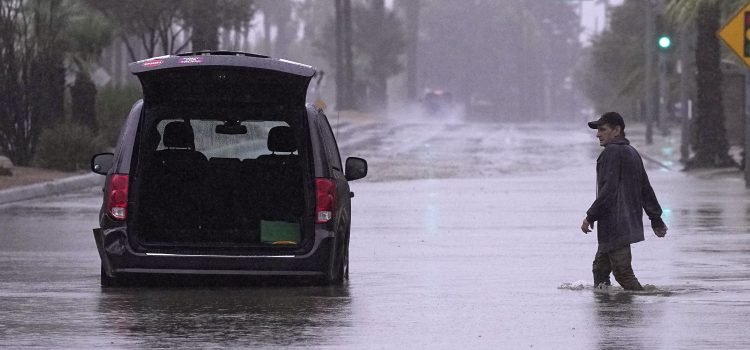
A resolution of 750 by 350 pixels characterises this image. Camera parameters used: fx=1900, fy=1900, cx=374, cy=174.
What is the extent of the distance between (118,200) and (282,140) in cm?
149

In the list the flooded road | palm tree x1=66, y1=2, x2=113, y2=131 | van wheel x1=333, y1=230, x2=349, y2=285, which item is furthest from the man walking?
palm tree x1=66, y1=2, x2=113, y2=131

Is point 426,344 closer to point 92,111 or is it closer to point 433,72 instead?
point 92,111

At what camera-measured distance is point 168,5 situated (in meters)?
54.8

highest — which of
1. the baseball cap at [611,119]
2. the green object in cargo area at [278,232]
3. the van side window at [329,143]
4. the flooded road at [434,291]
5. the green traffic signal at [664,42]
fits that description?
the green traffic signal at [664,42]

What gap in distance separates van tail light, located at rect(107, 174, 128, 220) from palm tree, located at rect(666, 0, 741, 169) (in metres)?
23.5

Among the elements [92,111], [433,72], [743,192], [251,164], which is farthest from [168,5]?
[433,72]

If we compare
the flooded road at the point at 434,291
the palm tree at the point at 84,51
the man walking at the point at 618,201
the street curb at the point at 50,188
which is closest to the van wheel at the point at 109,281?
the flooded road at the point at 434,291

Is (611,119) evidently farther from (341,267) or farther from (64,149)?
(64,149)

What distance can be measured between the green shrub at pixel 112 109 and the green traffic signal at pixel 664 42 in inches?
532

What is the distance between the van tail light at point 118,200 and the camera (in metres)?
14.4

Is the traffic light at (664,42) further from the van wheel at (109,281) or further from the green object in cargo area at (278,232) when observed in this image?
the van wheel at (109,281)

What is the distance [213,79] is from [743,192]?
1805 centimetres

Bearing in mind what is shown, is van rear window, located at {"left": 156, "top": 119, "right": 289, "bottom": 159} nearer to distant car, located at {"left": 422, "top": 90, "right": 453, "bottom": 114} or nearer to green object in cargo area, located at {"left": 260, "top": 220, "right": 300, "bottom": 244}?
green object in cargo area, located at {"left": 260, "top": 220, "right": 300, "bottom": 244}

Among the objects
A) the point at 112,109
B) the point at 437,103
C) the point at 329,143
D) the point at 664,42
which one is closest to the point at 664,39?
the point at 664,42
